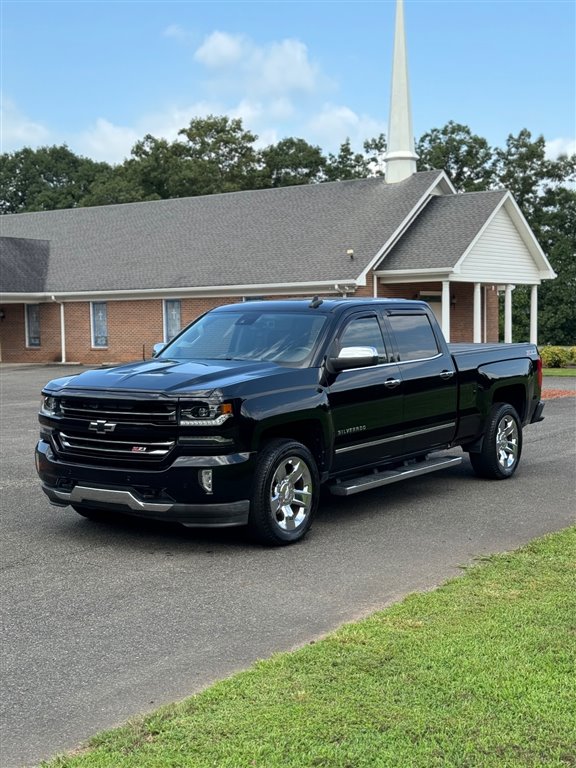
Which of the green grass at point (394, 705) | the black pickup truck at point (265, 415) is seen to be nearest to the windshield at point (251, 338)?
the black pickup truck at point (265, 415)

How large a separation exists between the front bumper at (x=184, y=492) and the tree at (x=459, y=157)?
5148 centimetres

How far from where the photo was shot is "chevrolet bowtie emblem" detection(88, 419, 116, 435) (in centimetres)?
727

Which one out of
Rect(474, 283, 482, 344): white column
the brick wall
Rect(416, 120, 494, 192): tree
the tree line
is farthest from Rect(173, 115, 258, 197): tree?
Rect(474, 283, 482, 344): white column

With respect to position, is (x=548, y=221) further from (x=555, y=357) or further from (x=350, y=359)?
(x=350, y=359)

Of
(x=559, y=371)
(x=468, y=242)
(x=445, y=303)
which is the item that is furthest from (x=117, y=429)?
(x=559, y=371)

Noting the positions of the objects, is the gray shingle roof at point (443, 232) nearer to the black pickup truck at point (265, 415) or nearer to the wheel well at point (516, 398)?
the wheel well at point (516, 398)

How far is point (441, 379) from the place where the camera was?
9422 mm

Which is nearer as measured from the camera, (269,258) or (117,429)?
(117,429)

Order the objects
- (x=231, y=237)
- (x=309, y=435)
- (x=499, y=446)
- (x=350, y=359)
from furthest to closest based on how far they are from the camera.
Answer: (x=231, y=237) → (x=499, y=446) → (x=350, y=359) → (x=309, y=435)

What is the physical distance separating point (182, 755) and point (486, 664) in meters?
1.66

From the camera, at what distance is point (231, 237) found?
33406 mm

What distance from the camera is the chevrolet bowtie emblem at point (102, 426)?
727cm

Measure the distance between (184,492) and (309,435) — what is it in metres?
1.39

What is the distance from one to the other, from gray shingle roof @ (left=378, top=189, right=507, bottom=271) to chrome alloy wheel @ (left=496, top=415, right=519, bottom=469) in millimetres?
17406
